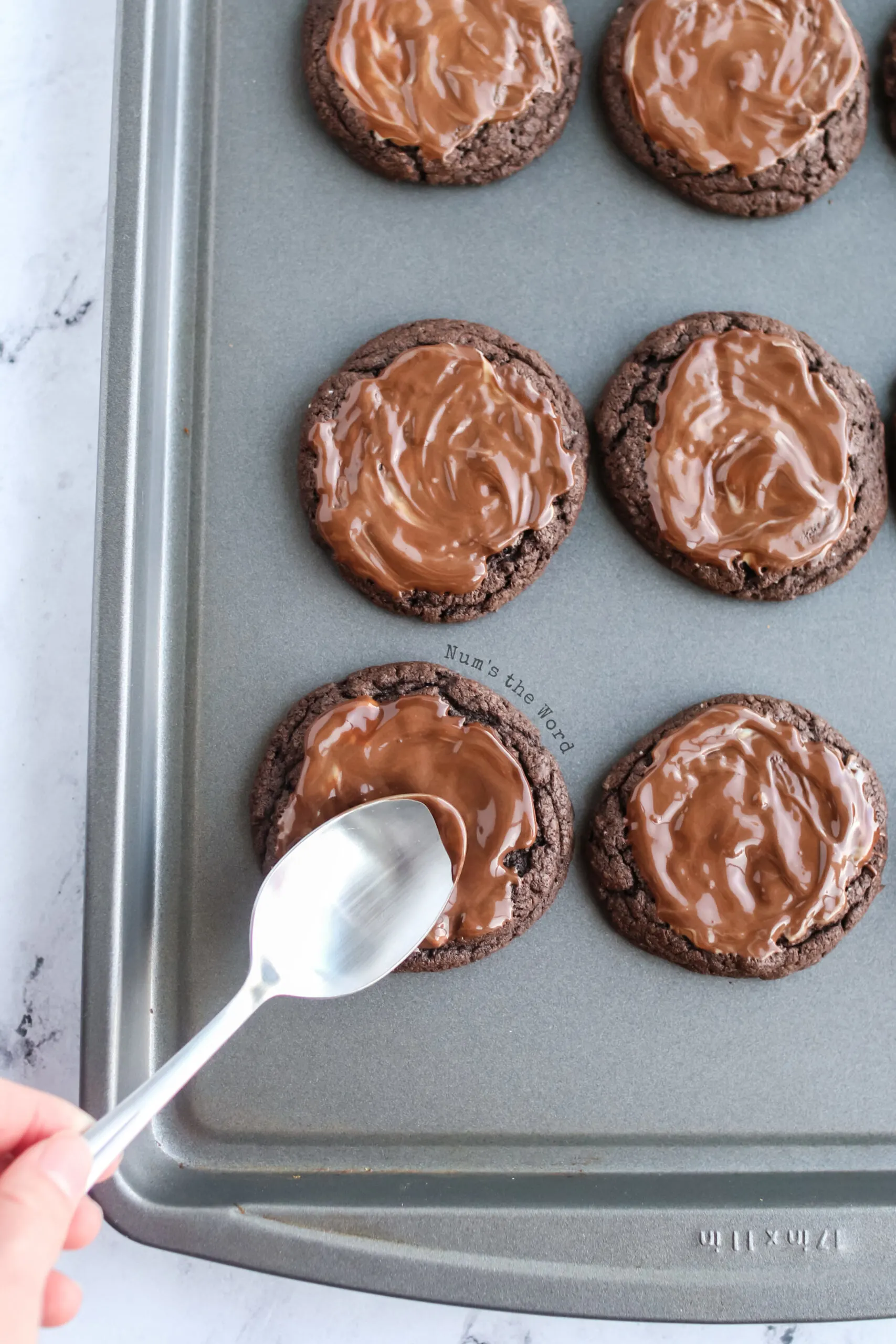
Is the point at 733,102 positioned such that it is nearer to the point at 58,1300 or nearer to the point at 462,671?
the point at 462,671

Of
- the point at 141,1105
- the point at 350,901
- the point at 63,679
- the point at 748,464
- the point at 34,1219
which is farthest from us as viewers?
the point at 63,679

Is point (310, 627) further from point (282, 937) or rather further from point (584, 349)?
point (584, 349)

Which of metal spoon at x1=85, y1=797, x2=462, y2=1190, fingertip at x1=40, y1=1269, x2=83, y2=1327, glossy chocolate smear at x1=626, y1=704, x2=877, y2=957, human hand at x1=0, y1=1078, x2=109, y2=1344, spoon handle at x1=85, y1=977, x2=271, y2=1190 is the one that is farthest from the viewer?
glossy chocolate smear at x1=626, y1=704, x2=877, y2=957

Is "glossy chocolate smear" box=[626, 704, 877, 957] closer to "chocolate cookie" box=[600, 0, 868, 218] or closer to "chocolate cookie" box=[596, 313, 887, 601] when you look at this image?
"chocolate cookie" box=[596, 313, 887, 601]

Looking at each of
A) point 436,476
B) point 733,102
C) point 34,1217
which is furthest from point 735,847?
point 733,102

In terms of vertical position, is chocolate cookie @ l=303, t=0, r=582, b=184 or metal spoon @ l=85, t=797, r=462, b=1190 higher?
chocolate cookie @ l=303, t=0, r=582, b=184

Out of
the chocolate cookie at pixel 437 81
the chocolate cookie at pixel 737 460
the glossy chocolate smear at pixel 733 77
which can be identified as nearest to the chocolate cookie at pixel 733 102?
the glossy chocolate smear at pixel 733 77

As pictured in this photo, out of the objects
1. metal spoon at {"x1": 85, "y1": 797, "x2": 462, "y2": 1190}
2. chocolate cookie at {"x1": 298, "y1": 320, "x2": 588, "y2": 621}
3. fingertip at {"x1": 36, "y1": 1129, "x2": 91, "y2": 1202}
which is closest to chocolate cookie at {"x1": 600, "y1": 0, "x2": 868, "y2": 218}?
chocolate cookie at {"x1": 298, "y1": 320, "x2": 588, "y2": 621}

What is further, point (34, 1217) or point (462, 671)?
point (462, 671)
